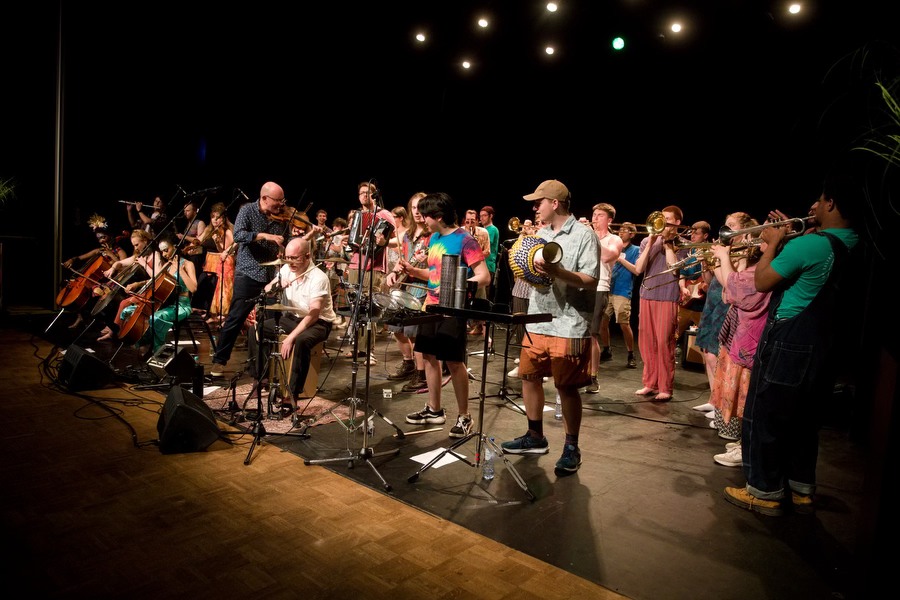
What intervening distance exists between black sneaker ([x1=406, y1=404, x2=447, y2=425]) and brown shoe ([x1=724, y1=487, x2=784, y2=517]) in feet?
6.55

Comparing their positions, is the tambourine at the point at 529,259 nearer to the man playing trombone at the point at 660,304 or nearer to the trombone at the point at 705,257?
the trombone at the point at 705,257

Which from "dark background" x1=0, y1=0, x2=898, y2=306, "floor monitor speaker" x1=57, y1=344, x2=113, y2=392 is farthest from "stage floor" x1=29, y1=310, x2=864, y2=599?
"dark background" x1=0, y1=0, x2=898, y2=306

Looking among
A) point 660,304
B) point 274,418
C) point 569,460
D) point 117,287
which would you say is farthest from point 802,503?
point 117,287

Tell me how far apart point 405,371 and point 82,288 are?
13.8 feet

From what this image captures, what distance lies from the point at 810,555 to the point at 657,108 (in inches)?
282

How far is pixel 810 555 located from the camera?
2.48m

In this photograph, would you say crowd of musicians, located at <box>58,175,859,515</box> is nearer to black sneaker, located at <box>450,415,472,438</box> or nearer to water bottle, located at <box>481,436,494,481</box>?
black sneaker, located at <box>450,415,472,438</box>

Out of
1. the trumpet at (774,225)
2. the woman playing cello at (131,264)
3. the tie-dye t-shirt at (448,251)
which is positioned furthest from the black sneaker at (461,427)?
the woman playing cello at (131,264)

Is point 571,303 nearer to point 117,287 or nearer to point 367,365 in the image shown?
point 367,365

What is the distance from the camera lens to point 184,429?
3408 millimetres

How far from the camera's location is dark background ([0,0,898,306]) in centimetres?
713

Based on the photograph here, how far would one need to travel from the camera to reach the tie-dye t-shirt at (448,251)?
3.87 metres

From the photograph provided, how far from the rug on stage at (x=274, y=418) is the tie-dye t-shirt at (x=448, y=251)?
110 cm

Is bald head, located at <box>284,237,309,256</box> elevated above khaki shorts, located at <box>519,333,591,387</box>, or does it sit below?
above
